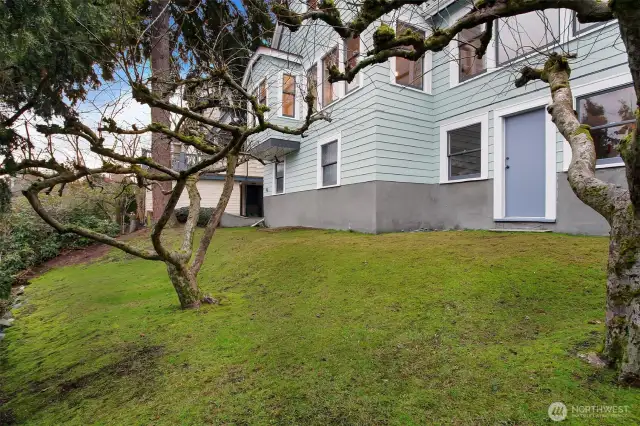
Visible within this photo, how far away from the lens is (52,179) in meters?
3.27

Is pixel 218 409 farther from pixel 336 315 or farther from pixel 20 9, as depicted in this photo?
pixel 20 9

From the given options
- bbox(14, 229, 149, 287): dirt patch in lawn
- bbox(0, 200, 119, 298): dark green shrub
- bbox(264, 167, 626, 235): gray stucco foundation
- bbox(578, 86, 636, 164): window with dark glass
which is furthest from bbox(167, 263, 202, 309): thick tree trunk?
bbox(578, 86, 636, 164): window with dark glass

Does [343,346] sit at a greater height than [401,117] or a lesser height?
lesser

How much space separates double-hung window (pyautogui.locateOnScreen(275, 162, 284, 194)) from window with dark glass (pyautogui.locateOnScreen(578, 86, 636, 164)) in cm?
954

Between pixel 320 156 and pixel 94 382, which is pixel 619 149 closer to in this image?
pixel 94 382

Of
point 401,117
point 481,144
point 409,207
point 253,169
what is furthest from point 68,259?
point 481,144

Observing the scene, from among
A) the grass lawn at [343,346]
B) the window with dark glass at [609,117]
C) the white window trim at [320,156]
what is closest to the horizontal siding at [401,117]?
the white window trim at [320,156]

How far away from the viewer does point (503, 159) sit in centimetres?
736

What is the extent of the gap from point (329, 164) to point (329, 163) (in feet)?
0.11

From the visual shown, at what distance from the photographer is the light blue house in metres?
5.96

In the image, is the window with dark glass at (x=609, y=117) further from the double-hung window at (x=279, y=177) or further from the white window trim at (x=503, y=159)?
the double-hung window at (x=279, y=177)

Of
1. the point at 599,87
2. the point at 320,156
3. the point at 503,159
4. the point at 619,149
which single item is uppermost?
the point at 599,87

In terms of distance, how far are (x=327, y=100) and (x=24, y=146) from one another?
8.14 metres

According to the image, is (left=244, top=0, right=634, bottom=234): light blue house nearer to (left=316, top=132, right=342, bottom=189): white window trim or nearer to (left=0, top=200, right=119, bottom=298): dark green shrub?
(left=316, top=132, right=342, bottom=189): white window trim
